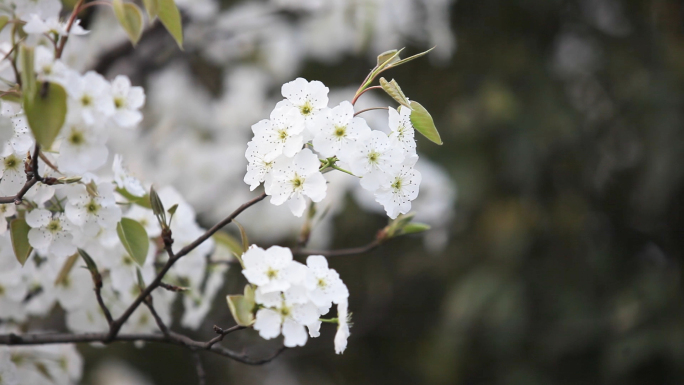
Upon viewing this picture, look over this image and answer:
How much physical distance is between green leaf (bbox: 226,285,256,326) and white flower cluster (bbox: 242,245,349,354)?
0.01 metres

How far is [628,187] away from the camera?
9.41 ft

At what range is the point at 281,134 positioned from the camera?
2.61 ft

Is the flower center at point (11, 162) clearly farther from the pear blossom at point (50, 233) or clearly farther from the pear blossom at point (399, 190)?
the pear blossom at point (399, 190)

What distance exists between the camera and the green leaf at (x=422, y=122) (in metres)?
0.80

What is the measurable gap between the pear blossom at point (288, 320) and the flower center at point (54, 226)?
380mm

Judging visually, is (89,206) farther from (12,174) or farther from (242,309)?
(242,309)

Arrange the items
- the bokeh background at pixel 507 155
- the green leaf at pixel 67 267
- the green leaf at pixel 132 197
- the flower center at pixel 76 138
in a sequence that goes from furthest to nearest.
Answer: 1. the bokeh background at pixel 507 155
2. the green leaf at pixel 67 267
3. the green leaf at pixel 132 197
4. the flower center at pixel 76 138

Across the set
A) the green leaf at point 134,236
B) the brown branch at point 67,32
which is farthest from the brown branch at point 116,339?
the brown branch at point 67,32

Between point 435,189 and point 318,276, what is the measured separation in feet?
5.99

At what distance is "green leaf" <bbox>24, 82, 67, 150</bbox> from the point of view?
0.67 meters

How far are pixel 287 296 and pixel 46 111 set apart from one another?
37 centimetres

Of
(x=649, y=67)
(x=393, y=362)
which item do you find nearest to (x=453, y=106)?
(x=649, y=67)

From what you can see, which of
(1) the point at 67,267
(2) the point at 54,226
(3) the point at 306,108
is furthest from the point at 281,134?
(1) the point at 67,267

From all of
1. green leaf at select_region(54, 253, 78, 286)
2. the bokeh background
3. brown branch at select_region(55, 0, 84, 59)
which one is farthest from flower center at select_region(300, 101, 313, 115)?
the bokeh background
